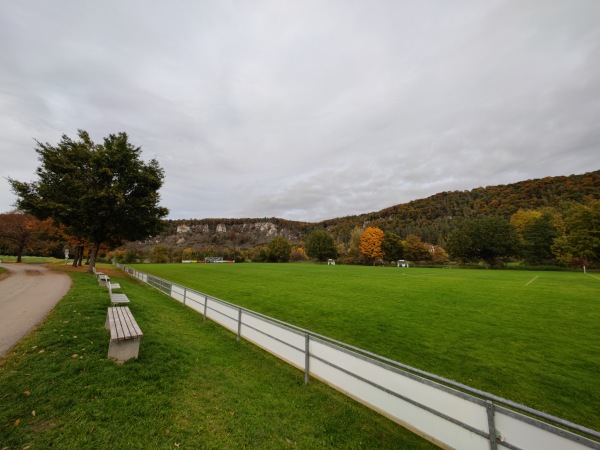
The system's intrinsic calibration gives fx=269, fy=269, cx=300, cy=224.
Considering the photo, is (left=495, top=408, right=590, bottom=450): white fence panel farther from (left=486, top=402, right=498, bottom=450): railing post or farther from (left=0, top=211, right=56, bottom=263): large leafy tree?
(left=0, top=211, right=56, bottom=263): large leafy tree

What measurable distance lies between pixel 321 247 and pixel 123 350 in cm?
8182

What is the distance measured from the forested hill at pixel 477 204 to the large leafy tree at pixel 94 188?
98632 millimetres

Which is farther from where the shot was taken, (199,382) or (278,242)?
(278,242)

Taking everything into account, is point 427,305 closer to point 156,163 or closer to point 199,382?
point 199,382

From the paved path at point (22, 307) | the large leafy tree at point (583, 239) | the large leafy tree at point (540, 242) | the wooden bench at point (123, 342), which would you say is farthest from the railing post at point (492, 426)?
the large leafy tree at point (540, 242)

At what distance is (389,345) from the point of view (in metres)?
8.39

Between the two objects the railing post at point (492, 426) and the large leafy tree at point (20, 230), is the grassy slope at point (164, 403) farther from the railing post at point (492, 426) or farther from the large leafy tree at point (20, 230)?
the large leafy tree at point (20, 230)

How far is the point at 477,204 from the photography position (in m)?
138

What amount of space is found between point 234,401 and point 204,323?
5629 mm

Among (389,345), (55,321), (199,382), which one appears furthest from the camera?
(389,345)

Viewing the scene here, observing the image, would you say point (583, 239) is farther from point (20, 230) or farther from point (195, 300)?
point (20, 230)

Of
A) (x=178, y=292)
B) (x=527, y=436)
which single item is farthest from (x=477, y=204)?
(x=527, y=436)

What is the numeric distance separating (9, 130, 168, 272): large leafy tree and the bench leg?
18.0 metres

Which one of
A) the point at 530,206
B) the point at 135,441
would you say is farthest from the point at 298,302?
the point at 530,206
